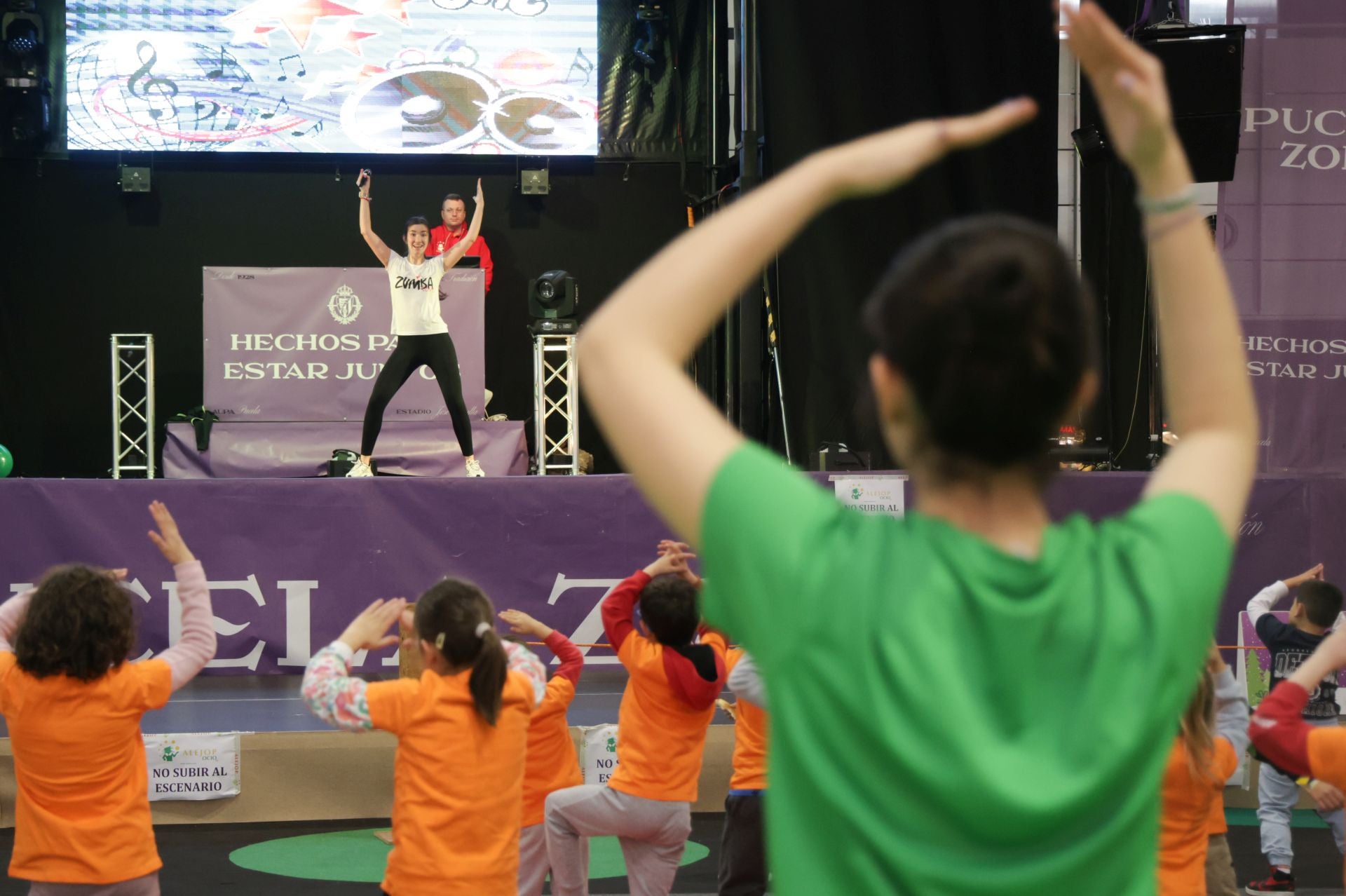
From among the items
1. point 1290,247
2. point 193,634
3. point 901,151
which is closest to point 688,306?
point 901,151

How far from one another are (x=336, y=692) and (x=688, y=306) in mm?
2512

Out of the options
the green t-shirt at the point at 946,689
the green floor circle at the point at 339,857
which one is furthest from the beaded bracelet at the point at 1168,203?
the green floor circle at the point at 339,857

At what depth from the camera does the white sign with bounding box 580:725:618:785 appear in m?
6.69

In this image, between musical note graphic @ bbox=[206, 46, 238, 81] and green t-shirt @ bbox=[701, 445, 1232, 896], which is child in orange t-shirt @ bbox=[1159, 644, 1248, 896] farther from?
musical note graphic @ bbox=[206, 46, 238, 81]

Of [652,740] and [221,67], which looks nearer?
[652,740]

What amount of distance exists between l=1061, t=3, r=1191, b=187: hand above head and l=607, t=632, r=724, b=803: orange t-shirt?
3676 mm

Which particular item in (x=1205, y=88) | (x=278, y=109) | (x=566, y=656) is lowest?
(x=566, y=656)

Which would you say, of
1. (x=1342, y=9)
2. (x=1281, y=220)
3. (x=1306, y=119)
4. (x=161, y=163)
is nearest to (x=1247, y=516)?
(x=1281, y=220)

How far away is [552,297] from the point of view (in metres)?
10.5

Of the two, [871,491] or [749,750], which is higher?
[871,491]

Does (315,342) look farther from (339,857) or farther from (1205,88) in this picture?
(1205,88)

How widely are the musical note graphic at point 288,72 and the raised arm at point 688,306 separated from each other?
11.7m

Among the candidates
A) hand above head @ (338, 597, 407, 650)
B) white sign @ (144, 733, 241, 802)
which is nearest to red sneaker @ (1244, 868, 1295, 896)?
hand above head @ (338, 597, 407, 650)

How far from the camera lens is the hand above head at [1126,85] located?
93 cm
